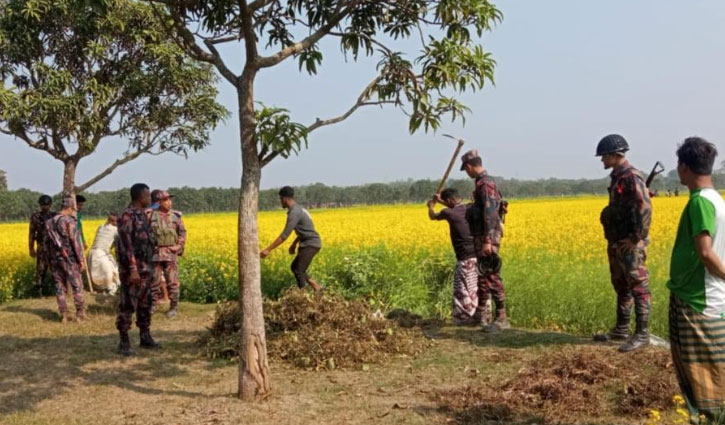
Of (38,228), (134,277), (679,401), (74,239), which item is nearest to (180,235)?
(74,239)

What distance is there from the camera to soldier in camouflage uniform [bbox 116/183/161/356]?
748 cm

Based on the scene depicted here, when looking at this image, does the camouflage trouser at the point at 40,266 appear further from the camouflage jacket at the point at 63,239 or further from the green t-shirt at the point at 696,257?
the green t-shirt at the point at 696,257

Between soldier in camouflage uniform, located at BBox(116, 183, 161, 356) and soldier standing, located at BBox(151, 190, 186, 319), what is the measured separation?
195 cm

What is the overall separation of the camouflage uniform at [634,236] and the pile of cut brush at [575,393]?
635 mm

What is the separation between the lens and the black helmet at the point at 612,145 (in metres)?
6.39

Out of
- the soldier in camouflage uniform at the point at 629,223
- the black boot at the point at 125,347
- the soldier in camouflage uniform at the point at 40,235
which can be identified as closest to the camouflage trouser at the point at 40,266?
the soldier in camouflage uniform at the point at 40,235

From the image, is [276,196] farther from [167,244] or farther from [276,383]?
[276,383]

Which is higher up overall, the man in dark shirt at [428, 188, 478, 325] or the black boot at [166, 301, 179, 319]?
the man in dark shirt at [428, 188, 478, 325]

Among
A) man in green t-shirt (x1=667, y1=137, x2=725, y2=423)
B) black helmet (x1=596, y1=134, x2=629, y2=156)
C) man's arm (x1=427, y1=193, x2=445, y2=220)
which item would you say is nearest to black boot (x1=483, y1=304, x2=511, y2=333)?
man's arm (x1=427, y1=193, x2=445, y2=220)

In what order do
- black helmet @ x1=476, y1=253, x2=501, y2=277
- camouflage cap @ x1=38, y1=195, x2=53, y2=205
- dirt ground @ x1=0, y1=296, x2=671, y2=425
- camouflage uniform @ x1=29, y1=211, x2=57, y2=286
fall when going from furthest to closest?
camouflage uniform @ x1=29, y1=211, x2=57, y2=286 < camouflage cap @ x1=38, y1=195, x2=53, y2=205 < black helmet @ x1=476, y1=253, x2=501, y2=277 < dirt ground @ x1=0, y1=296, x2=671, y2=425

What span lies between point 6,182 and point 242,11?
5634 centimetres

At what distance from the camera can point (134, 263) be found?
295 inches

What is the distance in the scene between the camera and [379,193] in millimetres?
70688

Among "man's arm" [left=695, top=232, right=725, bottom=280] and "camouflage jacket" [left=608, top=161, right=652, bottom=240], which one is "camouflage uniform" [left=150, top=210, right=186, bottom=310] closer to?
"camouflage jacket" [left=608, top=161, right=652, bottom=240]
